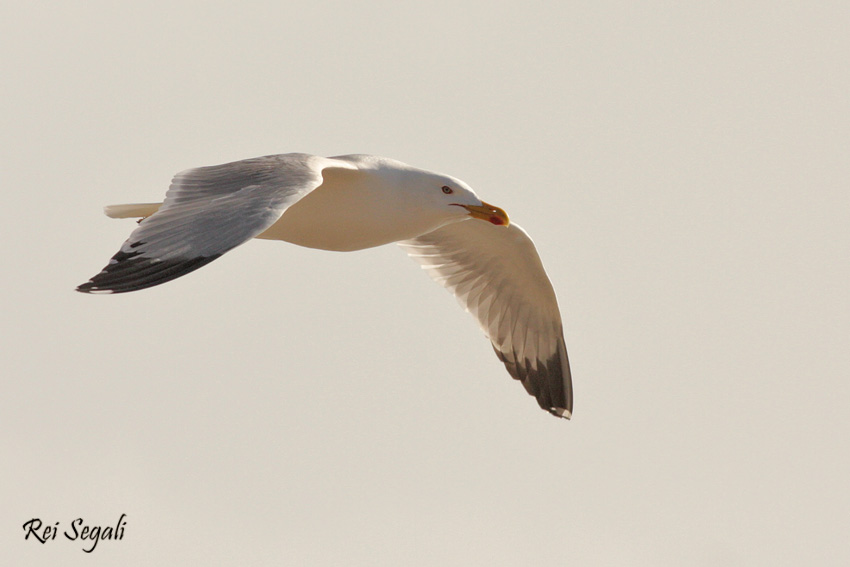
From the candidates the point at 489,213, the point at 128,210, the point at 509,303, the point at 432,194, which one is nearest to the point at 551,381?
the point at 509,303

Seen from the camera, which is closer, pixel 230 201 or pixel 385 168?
pixel 230 201

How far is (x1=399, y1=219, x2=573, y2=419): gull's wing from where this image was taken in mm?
9891

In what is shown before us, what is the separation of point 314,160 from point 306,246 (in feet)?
3.01

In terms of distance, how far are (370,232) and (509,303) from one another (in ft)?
7.78

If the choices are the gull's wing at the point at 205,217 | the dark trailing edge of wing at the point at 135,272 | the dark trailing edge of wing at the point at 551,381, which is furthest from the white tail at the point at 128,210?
the dark trailing edge of wing at the point at 551,381

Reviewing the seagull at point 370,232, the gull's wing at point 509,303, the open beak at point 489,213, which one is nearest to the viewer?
the seagull at point 370,232

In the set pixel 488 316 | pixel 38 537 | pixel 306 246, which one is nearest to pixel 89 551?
pixel 38 537

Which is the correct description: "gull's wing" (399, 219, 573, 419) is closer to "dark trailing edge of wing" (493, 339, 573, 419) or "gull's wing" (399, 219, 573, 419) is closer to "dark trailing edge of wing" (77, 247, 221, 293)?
"dark trailing edge of wing" (493, 339, 573, 419)

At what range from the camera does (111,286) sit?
18.6ft

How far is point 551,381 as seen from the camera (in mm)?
10156

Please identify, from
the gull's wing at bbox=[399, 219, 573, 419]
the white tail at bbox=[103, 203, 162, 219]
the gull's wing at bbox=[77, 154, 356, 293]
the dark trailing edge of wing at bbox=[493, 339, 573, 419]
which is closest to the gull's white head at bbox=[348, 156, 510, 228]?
the gull's wing at bbox=[77, 154, 356, 293]

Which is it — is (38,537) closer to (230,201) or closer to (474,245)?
(230,201)

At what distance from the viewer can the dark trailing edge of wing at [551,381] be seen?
398 inches

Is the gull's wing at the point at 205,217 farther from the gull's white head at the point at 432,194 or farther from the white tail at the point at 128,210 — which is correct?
the white tail at the point at 128,210
